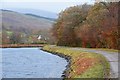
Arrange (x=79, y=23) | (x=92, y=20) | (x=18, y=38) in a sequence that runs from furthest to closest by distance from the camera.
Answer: (x=18, y=38) → (x=79, y=23) → (x=92, y=20)

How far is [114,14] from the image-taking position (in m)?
53.5

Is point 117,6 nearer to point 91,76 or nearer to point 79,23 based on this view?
point 91,76

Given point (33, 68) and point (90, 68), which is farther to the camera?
point (33, 68)

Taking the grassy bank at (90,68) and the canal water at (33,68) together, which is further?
the canal water at (33,68)

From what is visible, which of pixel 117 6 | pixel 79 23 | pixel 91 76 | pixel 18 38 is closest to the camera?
pixel 91 76

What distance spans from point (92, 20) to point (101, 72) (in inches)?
1850

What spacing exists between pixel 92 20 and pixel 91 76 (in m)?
48.3

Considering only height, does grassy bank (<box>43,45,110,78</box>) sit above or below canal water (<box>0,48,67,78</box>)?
above

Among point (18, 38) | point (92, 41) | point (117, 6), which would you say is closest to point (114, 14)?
point (117, 6)

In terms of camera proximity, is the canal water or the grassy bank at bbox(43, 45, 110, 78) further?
the canal water

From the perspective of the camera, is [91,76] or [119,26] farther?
[119,26]

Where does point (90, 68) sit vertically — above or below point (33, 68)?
above

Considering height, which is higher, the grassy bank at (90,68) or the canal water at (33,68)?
the grassy bank at (90,68)

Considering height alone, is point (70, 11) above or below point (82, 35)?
above
